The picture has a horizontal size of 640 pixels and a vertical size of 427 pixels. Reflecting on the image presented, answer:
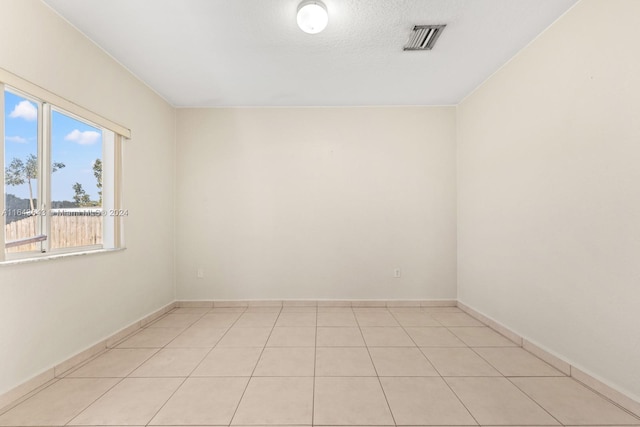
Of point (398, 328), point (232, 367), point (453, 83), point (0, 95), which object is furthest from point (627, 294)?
point (0, 95)

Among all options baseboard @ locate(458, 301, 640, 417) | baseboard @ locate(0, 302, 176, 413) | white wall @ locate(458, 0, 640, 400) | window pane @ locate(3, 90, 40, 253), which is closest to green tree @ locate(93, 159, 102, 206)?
window pane @ locate(3, 90, 40, 253)

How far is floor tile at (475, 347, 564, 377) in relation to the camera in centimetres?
217

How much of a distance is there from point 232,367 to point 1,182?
2.05 metres

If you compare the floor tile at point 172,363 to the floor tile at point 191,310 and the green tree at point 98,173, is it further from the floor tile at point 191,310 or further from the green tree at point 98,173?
the green tree at point 98,173

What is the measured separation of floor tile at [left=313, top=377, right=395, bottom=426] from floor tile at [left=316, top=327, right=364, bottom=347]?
59 cm

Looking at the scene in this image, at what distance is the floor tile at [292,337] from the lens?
2.69 meters

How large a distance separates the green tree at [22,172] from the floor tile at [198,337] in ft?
5.56

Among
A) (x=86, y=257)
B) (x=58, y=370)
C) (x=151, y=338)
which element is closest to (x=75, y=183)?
(x=86, y=257)

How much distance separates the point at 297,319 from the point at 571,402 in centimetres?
250

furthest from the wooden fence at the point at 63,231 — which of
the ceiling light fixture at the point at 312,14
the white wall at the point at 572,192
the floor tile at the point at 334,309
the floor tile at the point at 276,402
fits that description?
the white wall at the point at 572,192

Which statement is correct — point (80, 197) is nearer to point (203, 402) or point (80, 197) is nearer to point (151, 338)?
point (151, 338)

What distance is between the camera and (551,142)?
233 cm

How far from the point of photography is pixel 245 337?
286cm

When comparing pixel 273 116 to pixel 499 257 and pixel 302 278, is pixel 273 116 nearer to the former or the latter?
pixel 302 278
